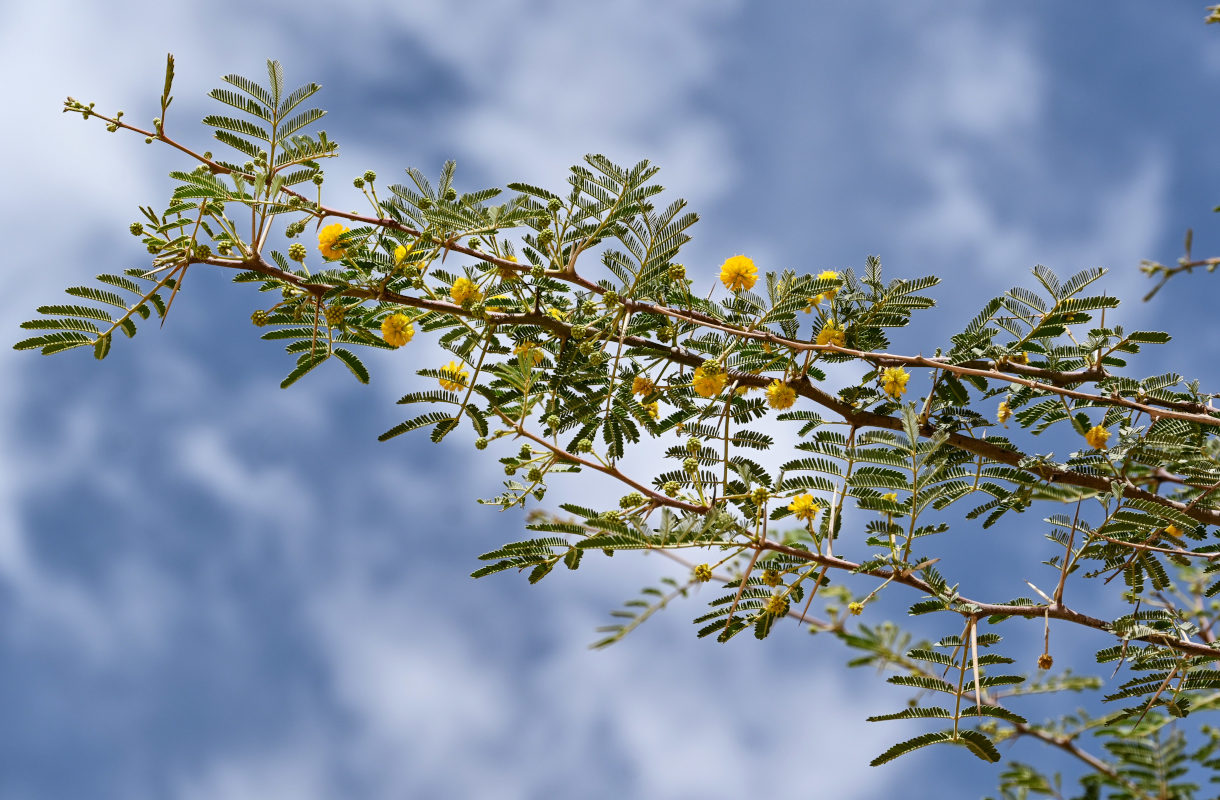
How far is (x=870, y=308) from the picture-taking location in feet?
12.6

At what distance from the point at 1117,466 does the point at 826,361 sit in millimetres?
1175

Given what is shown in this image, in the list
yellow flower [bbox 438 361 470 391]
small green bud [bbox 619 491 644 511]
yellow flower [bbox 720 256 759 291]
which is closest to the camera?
small green bud [bbox 619 491 644 511]

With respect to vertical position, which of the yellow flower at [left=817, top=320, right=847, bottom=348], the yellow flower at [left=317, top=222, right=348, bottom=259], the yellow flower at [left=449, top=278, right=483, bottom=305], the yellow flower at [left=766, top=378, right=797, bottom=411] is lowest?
the yellow flower at [left=766, top=378, right=797, bottom=411]

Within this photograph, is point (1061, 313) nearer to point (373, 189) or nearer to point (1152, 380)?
point (1152, 380)

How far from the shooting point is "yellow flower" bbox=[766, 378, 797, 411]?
357cm

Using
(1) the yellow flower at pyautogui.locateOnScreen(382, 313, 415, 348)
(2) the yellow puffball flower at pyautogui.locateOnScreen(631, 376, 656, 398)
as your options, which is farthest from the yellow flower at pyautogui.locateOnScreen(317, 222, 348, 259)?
(2) the yellow puffball flower at pyautogui.locateOnScreen(631, 376, 656, 398)

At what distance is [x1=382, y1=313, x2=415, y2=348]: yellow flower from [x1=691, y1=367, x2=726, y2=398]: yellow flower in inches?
45.8

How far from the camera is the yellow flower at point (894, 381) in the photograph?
3.72m

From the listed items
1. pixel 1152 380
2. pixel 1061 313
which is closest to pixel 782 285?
pixel 1061 313

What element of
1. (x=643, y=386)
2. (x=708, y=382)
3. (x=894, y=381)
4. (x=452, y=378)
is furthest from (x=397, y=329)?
(x=894, y=381)

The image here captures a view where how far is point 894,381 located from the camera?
372 cm

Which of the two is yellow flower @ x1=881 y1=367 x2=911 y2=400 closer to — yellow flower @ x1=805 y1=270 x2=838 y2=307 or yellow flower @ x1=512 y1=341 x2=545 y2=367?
yellow flower @ x1=805 y1=270 x2=838 y2=307

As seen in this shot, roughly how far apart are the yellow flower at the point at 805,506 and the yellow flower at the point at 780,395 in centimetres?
45

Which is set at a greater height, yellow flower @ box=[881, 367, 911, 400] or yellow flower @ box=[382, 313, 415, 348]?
yellow flower @ box=[382, 313, 415, 348]
